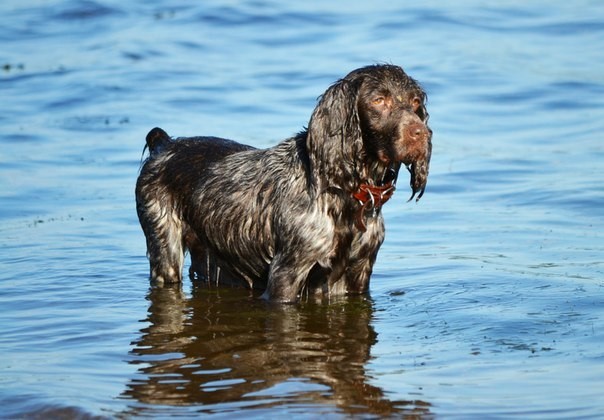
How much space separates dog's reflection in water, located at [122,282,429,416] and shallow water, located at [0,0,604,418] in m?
0.02

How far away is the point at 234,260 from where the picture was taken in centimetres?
977

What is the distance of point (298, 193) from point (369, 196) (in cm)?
54

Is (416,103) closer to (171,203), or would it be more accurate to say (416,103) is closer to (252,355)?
(252,355)

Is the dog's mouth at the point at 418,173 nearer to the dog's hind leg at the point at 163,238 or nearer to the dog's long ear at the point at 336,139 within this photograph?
the dog's long ear at the point at 336,139

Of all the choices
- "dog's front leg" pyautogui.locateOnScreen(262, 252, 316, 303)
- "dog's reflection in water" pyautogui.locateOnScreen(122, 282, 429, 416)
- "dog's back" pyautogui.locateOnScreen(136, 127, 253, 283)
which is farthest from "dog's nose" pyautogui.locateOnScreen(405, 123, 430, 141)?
"dog's back" pyautogui.locateOnScreen(136, 127, 253, 283)

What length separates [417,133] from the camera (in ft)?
27.2

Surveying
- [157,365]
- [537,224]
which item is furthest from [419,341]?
[537,224]

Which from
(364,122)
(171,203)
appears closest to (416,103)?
(364,122)

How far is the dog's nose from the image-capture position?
8.30 meters

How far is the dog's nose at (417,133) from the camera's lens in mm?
8305

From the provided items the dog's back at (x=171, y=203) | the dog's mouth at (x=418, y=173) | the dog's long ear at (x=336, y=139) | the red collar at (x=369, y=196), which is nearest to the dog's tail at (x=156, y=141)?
the dog's back at (x=171, y=203)

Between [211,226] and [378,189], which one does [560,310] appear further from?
[211,226]

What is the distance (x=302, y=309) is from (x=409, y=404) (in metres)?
2.45

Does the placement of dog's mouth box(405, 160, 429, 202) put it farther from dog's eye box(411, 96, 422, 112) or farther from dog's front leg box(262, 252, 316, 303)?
dog's front leg box(262, 252, 316, 303)
